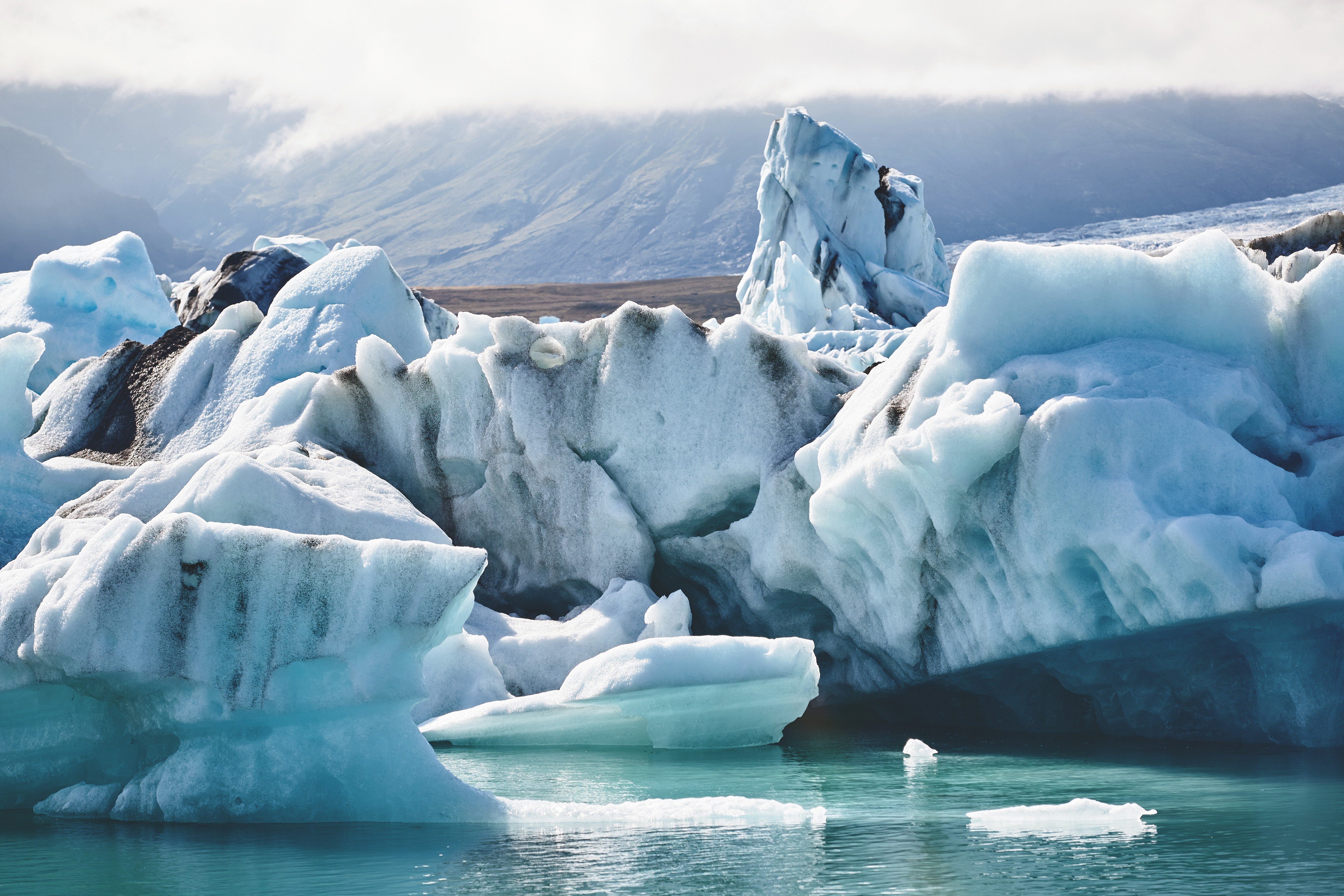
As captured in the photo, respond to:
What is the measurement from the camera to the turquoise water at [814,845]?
4.59 metres

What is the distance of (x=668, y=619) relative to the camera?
927 cm

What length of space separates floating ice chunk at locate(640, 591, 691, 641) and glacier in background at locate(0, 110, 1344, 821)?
10cm

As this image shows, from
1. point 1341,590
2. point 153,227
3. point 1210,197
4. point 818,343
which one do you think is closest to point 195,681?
point 1341,590

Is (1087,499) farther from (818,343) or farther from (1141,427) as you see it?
(818,343)

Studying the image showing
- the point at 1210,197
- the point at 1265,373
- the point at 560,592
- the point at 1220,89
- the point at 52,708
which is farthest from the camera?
the point at 1220,89

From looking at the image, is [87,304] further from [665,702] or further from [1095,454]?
[1095,454]

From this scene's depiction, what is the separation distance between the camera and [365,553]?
19.8ft

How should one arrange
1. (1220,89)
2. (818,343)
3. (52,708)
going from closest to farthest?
(52,708), (818,343), (1220,89)

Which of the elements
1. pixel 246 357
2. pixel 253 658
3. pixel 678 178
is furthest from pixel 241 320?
pixel 678 178

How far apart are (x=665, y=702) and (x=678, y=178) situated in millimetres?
142589

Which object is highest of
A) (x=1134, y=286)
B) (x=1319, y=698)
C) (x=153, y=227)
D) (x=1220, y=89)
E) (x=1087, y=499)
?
(x=1220, y=89)

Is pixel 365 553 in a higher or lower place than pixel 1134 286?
lower

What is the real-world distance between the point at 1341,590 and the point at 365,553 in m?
4.82

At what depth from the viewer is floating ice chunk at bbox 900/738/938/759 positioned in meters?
7.74
